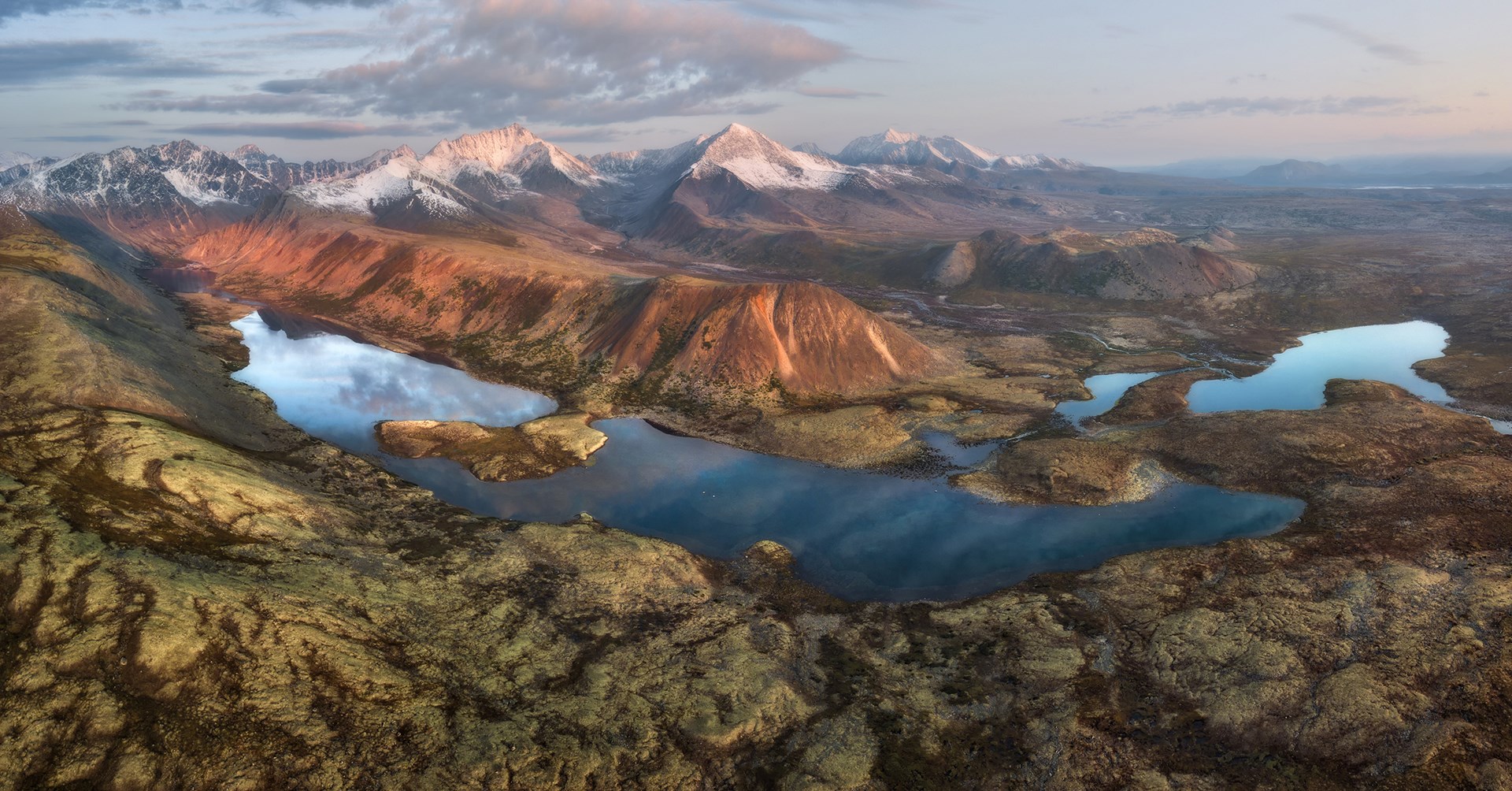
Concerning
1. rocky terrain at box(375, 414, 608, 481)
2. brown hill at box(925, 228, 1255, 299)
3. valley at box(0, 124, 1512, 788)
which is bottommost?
rocky terrain at box(375, 414, 608, 481)

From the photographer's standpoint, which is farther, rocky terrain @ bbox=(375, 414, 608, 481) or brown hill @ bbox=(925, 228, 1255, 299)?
brown hill @ bbox=(925, 228, 1255, 299)

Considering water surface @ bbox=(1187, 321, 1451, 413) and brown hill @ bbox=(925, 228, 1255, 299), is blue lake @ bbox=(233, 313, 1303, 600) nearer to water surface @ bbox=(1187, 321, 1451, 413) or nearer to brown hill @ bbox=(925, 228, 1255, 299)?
water surface @ bbox=(1187, 321, 1451, 413)

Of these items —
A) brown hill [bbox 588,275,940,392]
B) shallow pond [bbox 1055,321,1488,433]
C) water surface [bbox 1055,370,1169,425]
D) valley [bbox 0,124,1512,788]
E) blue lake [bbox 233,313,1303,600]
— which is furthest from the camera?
brown hill [bbox 588,275,940,392]

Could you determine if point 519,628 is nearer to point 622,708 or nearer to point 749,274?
point 622,708

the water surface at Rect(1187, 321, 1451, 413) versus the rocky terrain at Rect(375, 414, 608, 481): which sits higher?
the water surface at Rect(1187, 321, 1451, 413)

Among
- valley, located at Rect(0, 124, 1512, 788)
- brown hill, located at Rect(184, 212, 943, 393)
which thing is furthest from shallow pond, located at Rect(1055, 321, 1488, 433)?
brown hill, located at Rect(184, 212, 943, 393)

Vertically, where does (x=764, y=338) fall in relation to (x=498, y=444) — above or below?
above

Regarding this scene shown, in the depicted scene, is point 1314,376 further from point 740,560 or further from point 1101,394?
point 740,560

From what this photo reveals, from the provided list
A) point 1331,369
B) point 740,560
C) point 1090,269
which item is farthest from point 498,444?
point 1090,269

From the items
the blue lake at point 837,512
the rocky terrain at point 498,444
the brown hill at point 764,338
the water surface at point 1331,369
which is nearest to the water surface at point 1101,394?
the water surface at point 1331,369

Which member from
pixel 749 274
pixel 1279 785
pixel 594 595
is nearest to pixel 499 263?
pixel 749 274
